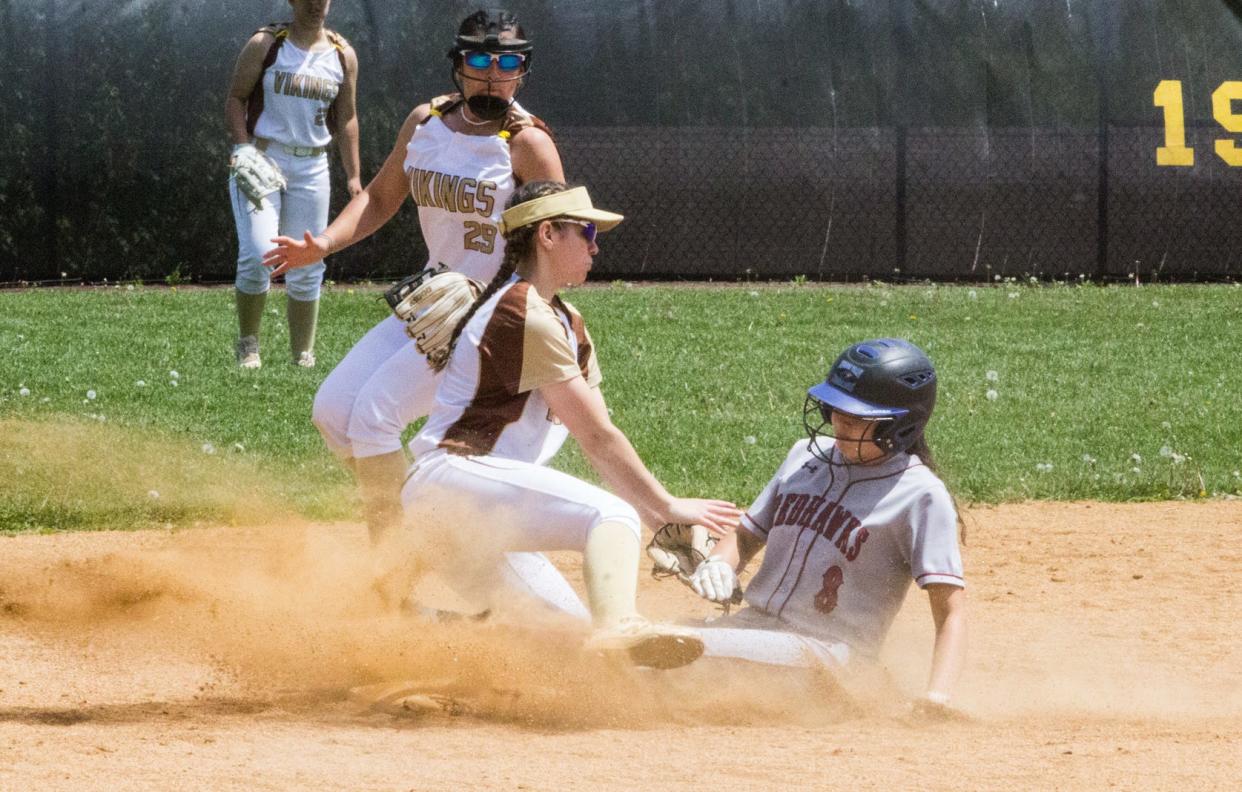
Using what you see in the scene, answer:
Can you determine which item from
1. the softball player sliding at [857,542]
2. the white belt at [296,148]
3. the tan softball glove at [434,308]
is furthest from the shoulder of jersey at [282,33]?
the softball player sliding at [857,542]

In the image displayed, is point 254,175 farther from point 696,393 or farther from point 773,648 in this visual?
point 773,648

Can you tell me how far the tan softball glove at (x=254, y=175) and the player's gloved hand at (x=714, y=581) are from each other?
5508mm

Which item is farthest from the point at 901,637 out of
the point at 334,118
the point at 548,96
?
the point at 548,96

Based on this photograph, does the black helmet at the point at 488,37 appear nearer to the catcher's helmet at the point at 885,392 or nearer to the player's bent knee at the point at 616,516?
the catcher's helmet at the point at 885,392

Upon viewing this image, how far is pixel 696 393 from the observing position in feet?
32.0

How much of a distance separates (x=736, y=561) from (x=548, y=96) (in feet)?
35.1

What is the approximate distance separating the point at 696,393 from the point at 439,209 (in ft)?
14.0

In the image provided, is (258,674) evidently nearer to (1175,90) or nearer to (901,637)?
(901,637)

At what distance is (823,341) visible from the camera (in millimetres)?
11555

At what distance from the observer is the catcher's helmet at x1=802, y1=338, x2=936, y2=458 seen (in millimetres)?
4570

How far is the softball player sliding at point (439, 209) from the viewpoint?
5.30 m

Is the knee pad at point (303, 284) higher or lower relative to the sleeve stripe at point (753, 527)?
lower

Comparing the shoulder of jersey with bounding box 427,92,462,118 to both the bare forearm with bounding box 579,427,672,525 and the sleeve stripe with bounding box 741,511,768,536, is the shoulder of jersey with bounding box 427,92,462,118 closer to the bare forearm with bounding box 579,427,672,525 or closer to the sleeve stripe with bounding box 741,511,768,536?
the bare forearm with bounding box 579,427,672,525

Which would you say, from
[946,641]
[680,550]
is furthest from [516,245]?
[946,641]
